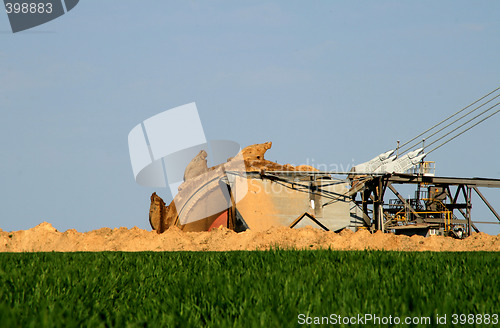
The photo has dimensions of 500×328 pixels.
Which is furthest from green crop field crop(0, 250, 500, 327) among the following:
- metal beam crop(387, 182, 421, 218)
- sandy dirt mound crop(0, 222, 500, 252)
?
metal beam crop(387, 182, 421, 218)

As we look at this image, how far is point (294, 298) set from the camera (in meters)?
5.74

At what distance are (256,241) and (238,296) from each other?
56.8ft

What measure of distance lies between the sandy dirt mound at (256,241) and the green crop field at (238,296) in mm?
12695

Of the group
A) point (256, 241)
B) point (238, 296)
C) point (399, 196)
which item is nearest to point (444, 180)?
point (399, 196)

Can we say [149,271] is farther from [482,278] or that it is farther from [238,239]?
[238,239]

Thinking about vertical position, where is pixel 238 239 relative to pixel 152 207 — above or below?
below

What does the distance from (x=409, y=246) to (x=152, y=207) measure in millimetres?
19361

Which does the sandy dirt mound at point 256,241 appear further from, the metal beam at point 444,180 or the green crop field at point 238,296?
the green crop field at point 238,296

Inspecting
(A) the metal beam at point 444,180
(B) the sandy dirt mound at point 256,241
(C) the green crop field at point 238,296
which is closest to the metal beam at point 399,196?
(A) the metal beam at point 444,180

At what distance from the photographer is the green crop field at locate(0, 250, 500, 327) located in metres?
4.82

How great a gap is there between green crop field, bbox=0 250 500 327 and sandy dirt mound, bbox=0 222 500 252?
1269cm

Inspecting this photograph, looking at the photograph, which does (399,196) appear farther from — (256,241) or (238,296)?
(238,296)

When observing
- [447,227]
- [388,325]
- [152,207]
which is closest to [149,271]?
[388,325]

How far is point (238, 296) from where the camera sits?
6.00 metres
